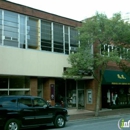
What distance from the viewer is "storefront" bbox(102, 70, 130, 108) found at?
2581 centimetres

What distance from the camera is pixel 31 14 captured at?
20312 millimetres

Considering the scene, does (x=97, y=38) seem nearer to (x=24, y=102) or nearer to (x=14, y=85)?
(x=14, y=85)

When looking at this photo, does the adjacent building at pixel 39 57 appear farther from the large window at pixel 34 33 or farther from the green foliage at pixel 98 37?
the green foliage at pixel 98 37

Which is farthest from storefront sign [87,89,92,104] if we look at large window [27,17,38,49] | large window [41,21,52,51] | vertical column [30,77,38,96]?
large window [27,17,38,49]

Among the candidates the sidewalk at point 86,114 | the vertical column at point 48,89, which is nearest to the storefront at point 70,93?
the sidewalk at point 86,114

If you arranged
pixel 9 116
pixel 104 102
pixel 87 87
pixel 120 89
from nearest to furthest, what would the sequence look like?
pixel 9 116, pixel 87 87, pixel 104 102, pixel 120 89

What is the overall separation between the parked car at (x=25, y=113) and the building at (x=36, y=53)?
215 inches

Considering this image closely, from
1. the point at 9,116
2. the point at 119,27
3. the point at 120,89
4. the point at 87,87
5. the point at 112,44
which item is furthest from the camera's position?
the point at 120,89

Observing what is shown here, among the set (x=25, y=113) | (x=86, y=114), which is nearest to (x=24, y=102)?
(x=25, y=113)

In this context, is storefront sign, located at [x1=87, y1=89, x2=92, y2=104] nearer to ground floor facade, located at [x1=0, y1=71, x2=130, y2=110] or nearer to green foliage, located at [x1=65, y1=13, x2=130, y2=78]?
ground floor facade, located at [x1=0, y1=71, x2=130, y2=110]

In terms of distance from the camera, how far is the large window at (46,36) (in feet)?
69.7

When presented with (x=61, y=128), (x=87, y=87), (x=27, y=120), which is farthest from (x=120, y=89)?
(x=27, y=120)

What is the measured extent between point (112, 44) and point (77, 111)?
692 cm

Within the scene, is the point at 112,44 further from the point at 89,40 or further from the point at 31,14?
the point at 31,14
